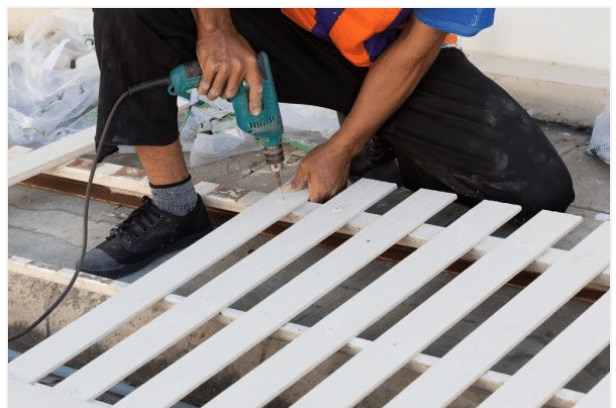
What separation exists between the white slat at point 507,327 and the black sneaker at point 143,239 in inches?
37.1

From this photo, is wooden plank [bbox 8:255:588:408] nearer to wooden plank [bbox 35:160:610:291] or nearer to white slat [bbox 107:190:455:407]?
white slat [bbox 107:190:455:407]

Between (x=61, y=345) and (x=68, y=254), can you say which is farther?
(x=68, y=254)

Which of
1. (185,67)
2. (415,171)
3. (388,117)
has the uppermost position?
(185,67)

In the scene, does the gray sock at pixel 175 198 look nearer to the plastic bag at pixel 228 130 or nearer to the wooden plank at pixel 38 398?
the plastic bag at pixel 228 130

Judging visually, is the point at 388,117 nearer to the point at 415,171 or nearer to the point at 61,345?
the point at 415,171

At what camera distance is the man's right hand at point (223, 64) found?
2.48 metres

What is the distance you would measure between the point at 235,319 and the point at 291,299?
5.3 inches

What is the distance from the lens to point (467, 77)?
2.75 m

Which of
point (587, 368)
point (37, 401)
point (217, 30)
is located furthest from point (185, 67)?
point (587, 368)

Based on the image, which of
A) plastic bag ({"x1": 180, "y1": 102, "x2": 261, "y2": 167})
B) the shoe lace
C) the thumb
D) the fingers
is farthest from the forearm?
plastic bag ({"x1": 180, "y1": 102, "x2": 261, "y2": 167})

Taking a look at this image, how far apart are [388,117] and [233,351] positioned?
36.6 inches

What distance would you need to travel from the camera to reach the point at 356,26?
2541 millimetres

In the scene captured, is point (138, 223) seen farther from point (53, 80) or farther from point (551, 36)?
point (551, 36)

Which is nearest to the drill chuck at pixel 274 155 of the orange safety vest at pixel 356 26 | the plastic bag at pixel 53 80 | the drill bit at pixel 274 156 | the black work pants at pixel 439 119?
the drill bit at pixel 274 156
